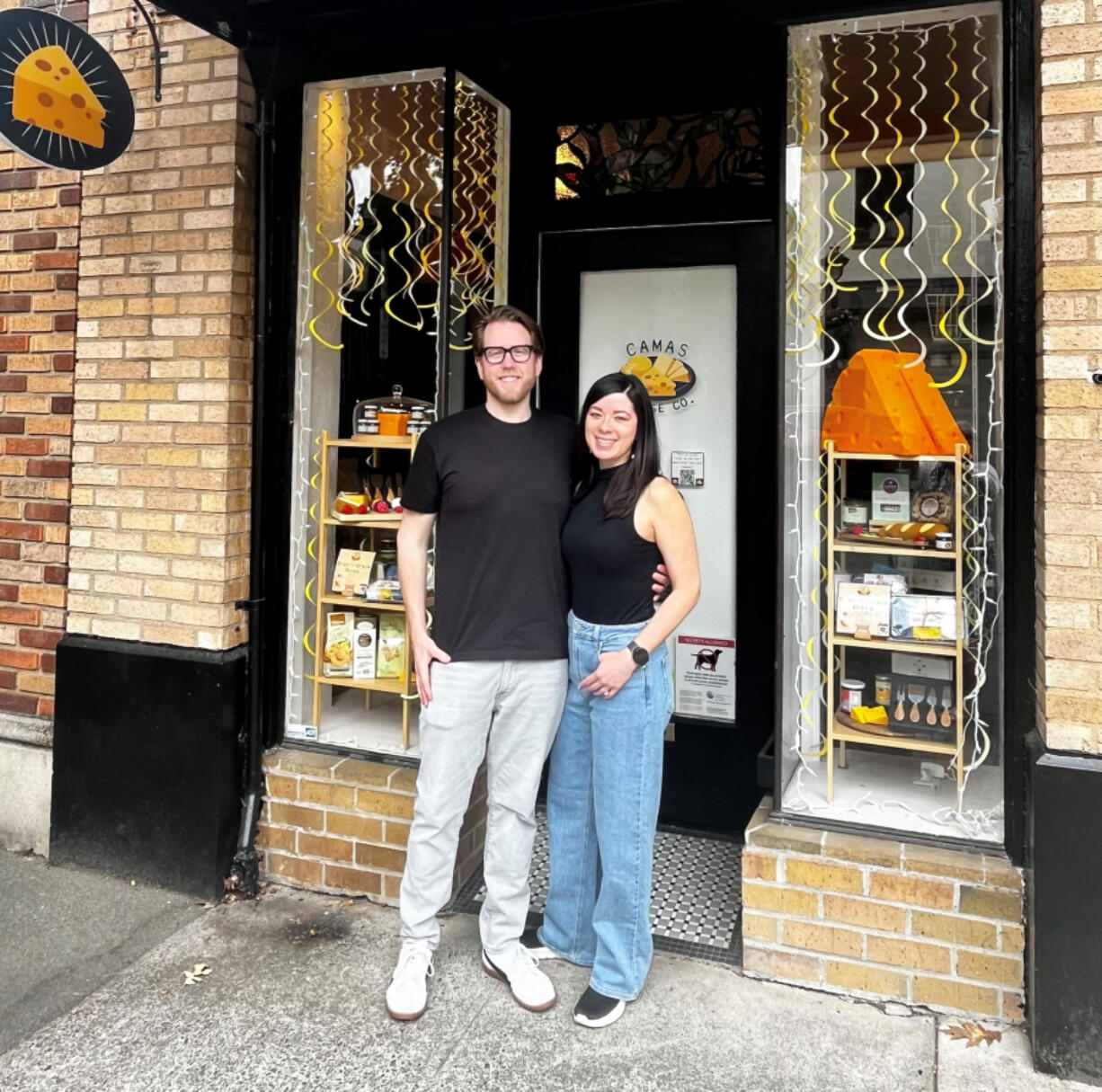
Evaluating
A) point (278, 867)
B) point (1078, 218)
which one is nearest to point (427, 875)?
point (278, 867)

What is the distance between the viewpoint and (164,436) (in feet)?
11.4

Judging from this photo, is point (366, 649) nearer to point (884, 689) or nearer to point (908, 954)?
point (884, 689)

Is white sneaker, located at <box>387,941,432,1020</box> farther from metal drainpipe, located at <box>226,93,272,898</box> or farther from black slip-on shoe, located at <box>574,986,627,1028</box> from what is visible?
metal drainpipe, located at <box>226,93,272,898</box>

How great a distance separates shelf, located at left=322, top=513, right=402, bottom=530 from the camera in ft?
11.5

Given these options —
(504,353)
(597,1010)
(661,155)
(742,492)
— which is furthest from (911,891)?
(661,155)

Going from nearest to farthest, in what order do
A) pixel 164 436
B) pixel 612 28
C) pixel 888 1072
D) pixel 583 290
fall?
1. pixel 888 1072
2. pixel 612 28
3. pixel 164 436
4. pixel 583 290

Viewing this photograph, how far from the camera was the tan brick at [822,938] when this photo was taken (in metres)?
2.75

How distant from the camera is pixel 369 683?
357 centimetres

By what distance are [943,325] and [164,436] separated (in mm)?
2774

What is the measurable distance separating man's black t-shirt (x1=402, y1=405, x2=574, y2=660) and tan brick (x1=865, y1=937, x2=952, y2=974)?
1.28 metres

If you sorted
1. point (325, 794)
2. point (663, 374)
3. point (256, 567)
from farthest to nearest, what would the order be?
point (663, 374) < point (256, 567) < point (325, 794)

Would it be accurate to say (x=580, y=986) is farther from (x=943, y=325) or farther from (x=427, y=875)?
(x=943, y=325)

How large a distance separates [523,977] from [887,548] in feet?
5.70

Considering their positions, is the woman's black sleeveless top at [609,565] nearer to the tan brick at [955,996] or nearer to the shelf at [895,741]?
the shelf at [895,741]
